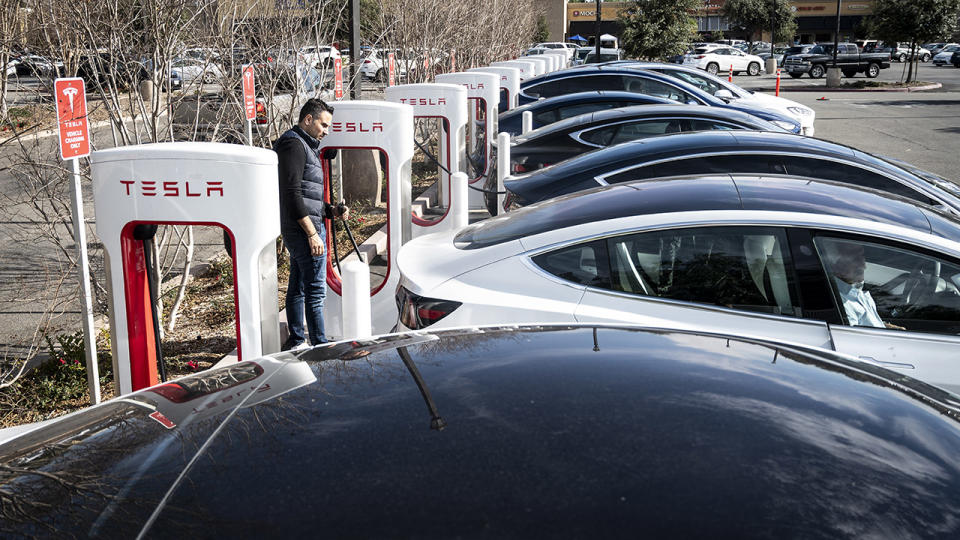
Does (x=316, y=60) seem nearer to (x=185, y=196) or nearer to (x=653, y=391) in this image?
(x=185, y=196)

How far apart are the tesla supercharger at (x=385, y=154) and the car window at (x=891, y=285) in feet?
11.7

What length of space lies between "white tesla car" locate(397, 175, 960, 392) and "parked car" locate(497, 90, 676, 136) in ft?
26.2

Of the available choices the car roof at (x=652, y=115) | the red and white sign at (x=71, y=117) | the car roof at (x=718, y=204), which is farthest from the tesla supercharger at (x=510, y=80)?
the red and white sign at (x=71, y=117)

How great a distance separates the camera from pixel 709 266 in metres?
4.45

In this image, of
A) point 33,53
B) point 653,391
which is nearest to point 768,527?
point 653,391

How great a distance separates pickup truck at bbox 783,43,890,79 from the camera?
44.5 m

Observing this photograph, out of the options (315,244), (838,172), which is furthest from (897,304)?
(315,244)

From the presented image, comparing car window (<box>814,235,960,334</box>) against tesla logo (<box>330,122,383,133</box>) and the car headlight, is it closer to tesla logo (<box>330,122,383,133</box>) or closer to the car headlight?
tesla logo (<box>330,122,383,133</box>)

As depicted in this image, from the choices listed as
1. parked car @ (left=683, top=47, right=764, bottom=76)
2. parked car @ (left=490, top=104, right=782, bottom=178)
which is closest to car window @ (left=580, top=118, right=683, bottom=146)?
parked car @ (left=490, top=104, right=782, bottom=178)

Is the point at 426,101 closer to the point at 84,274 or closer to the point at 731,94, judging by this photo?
the point at 84,274

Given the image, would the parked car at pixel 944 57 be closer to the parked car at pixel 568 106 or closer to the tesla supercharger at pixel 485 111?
the parked car at pixel 568 106

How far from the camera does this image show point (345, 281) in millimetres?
4117

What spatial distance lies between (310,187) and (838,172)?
389 centimetres

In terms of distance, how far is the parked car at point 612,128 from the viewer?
9.82 m
